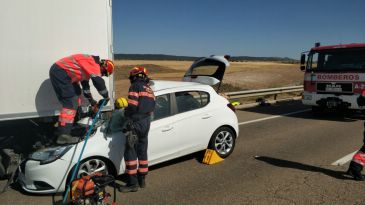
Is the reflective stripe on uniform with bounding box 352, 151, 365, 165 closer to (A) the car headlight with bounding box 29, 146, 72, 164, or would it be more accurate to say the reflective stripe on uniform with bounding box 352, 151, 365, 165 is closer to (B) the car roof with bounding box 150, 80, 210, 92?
(B) the car roof with bounding box 150, 80, 210, 92

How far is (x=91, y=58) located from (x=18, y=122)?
199 centimetres

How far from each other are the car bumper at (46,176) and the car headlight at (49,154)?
0.05 metres

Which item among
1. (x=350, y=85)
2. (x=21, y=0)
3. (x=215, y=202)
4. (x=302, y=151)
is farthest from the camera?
(x=350, y=85)

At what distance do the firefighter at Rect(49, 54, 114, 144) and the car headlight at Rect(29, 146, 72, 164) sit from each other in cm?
76

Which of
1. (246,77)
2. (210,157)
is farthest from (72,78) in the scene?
(246,77)

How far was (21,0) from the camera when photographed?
18.5 ft

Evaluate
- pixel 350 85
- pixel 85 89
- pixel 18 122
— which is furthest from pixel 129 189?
pixel 350 85

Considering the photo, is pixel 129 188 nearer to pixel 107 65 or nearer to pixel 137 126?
pixel 137 126

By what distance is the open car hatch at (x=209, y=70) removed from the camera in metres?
7.30

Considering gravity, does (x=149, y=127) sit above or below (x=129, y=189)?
above

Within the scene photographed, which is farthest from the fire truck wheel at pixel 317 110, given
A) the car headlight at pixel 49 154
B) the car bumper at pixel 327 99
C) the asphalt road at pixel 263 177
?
the car headlight at pixel 49 154

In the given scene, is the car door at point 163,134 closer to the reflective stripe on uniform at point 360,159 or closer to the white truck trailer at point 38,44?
the white truck trailer at point 38,44

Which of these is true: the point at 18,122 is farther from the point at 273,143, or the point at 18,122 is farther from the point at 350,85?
the point at 350,85

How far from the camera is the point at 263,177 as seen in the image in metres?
5.78
